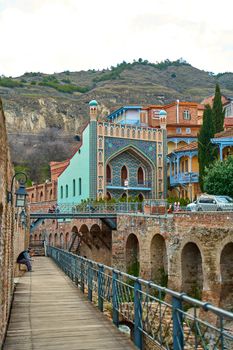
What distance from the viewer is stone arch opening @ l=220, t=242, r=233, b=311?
59.6 ft

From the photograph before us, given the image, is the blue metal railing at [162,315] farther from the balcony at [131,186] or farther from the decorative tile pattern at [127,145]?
the balcony at [131,186]

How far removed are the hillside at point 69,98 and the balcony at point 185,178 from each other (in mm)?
33637

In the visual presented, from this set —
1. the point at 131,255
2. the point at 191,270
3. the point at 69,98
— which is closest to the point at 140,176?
the point at 131,255

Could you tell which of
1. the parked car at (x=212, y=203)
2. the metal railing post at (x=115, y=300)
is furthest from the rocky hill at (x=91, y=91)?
the metal railing post at (x=115, y=300)

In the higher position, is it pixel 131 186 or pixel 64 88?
pixel 64 88

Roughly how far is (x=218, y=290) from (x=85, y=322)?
10.3m

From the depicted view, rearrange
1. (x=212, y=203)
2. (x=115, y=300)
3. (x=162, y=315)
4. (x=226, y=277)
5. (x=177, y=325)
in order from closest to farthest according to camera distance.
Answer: (x=177, y=325)
(x=162, y=315)
(x=115, y=300)
(x=226, y=277)
(x=212, y=203)

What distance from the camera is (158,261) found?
25438mm

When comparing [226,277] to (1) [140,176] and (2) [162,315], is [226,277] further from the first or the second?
(1) [140,176]

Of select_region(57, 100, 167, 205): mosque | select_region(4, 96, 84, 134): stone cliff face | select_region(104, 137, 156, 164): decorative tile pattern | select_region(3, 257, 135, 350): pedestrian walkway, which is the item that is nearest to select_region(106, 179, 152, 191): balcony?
select_region(57, 100, 167, 205): mosque

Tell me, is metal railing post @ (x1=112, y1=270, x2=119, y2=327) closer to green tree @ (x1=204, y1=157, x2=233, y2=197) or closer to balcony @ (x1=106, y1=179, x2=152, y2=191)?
green tree @ (x1=204, y1=157, x2=233, y2=197)

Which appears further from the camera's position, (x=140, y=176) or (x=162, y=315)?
(x=140, y=176)

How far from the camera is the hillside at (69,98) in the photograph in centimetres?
7988

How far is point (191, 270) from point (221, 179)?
9.36 meters
